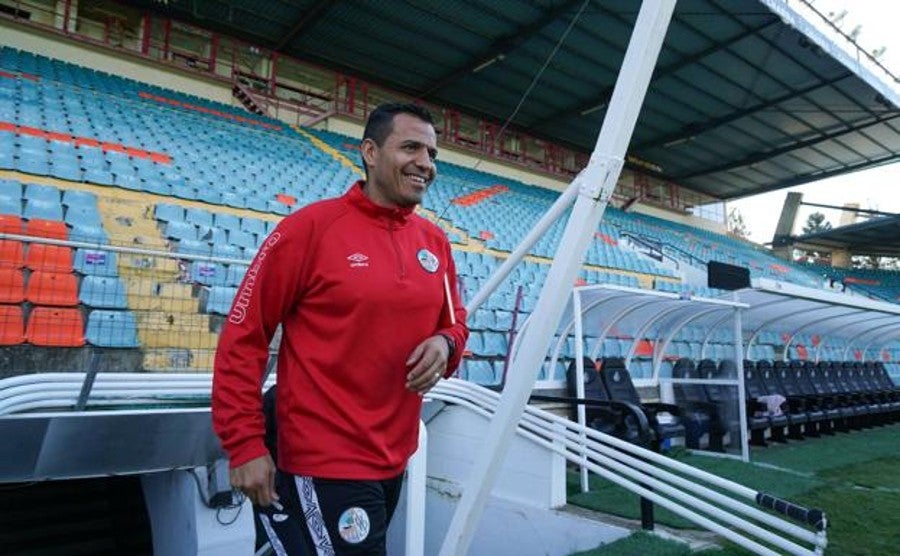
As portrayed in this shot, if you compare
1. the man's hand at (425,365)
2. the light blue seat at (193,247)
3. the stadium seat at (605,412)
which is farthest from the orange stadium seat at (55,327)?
the stadium seat at (605,412)

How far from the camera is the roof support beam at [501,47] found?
11445 mm

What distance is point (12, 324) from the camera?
3.75 meters

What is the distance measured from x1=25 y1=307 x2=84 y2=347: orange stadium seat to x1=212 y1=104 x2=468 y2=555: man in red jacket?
10.3ft

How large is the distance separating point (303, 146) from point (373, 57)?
3.23 m

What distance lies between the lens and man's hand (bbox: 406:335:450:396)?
4.92ft

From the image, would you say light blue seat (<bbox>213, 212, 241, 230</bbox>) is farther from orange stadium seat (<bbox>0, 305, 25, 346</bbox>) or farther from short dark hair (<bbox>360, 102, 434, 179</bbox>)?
short dark hair (<bbox>360, 102, 434, 179</bbox>)

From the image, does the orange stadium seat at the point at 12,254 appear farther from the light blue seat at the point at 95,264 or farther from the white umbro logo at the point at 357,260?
the white umbro logo at the point at 357,260

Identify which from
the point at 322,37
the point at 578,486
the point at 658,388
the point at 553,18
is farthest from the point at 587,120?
the point at 578,486

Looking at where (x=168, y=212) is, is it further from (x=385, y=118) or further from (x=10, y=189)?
(x=385, y=118)

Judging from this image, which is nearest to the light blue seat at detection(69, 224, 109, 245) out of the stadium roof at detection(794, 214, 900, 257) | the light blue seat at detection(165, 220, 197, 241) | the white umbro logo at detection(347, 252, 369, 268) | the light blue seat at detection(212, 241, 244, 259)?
the light blue seat at detection(165, 220, 197, 241)

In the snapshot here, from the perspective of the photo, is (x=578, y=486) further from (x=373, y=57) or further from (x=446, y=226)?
(x=373, y=57)

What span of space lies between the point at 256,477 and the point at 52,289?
11.7ft

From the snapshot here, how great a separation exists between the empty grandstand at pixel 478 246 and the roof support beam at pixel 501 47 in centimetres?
7

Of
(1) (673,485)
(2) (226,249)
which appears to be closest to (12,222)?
(2) (226,249)
